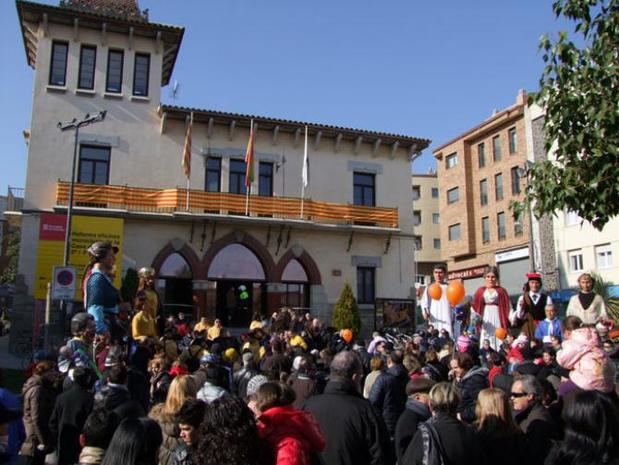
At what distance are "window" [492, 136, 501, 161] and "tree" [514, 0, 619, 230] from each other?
35.4m

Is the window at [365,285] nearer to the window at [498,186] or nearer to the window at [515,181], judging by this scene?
the window at [515,181]

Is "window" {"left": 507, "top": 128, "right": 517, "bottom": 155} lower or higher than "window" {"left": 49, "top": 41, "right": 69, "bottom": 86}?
higher

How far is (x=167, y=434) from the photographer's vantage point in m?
4.43

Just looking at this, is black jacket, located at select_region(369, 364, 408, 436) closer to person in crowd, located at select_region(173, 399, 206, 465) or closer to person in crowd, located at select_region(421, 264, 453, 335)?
person in crowd, located at select_region(173, 399, 206, 465)

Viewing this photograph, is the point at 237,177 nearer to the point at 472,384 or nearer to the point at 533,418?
the point at 472,384

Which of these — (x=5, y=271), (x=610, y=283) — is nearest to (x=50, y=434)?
(x=610, y=283)

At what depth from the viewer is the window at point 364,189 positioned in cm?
2617

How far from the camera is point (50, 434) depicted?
6.24 m

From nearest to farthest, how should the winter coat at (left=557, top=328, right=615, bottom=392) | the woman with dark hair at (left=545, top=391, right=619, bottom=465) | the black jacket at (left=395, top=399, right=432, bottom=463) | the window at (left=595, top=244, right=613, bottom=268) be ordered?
the woman with dark hair at (left=545, top=391, right=619, bottom=465) < the winter coat at (left=557, top=328, right=615, bottom=392) < the black jacket at (left=395, top=399, right=432, bottom=463) < the window at (left=595, top=244, right=613, bottom=268)

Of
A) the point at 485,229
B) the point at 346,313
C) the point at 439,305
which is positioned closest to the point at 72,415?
the point at 439,305

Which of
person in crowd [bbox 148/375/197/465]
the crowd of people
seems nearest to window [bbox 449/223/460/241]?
the crowd of people

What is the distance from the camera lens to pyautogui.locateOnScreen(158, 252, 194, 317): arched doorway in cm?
2223

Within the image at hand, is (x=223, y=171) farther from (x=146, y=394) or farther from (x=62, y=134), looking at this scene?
(x=146, y=394)

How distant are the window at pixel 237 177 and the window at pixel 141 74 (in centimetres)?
468
